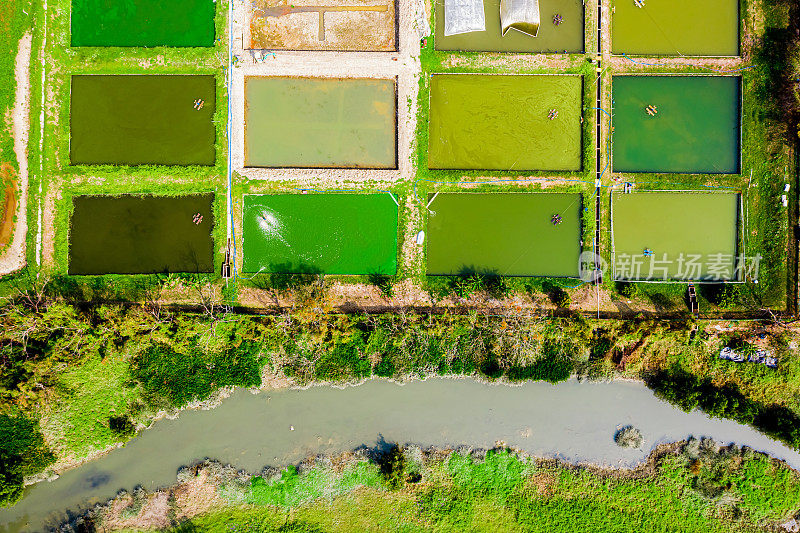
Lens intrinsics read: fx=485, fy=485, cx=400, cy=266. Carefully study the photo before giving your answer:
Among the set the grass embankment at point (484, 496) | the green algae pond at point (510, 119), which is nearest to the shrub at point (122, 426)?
the grass embankment at point (484, 496)

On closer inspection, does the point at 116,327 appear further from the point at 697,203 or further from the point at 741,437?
the point at 741,437

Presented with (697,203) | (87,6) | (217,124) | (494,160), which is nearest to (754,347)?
(697,203)

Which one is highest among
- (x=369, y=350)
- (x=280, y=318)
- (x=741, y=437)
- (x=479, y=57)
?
(x=479, y=57)

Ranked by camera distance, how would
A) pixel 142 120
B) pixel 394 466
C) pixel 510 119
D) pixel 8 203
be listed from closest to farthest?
pixel 394 466 < pixel 8 203 < pixel 142 120 < pixel 510 119

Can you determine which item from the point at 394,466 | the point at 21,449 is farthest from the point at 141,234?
the point at 394,466

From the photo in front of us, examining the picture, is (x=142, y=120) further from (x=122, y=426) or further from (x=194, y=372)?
(x=122, y=426)

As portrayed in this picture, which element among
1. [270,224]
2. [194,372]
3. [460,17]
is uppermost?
[460,17]

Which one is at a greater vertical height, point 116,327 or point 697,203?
point 697,203

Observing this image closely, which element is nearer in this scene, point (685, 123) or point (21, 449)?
point (21, 449)
